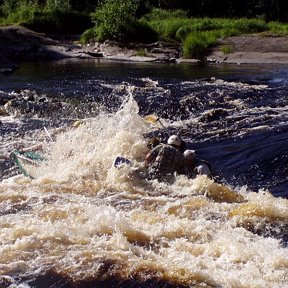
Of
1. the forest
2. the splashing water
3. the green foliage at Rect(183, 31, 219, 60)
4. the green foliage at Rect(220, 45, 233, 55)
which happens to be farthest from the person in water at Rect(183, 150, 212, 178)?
the green foliage at Rect(220, 45, 233, 55)

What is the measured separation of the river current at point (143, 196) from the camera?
726cm

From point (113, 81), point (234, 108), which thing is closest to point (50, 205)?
point (234, 108)

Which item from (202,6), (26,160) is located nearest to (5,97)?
(26,160)

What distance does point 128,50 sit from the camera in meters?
33.3

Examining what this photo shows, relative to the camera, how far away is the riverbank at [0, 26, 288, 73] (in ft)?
95.9

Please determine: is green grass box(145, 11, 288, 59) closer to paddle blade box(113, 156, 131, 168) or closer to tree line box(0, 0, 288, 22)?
tree line box(0, 0, 288, 22)

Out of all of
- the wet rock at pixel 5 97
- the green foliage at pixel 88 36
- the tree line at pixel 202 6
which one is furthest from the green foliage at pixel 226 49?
the tree line at pixel 202 6

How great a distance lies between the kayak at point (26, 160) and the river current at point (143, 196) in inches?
5.9

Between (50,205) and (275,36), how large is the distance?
25.0 metres

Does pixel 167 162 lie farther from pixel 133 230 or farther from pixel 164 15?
pixel 164 15

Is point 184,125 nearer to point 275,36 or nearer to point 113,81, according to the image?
point 113,81

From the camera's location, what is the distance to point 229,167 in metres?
11.9

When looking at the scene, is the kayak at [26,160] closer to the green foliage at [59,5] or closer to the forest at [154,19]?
the forest at [154,19]

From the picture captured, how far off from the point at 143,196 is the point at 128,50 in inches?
948
